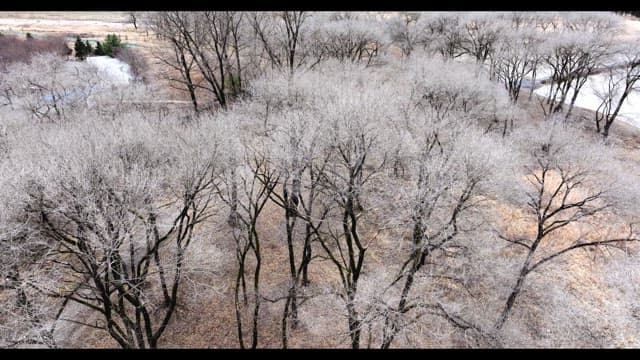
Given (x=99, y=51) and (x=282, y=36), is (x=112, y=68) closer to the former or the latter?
(x=99, y=51)

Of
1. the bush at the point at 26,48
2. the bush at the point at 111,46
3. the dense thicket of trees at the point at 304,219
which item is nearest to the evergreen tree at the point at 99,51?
the bush at the point at 111,46

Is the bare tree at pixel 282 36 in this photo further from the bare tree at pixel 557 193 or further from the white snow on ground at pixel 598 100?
the white snow on ground at pixel 598 100

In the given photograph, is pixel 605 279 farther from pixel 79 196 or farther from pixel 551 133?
pixel 79 196

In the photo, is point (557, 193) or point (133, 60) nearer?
point (557, 193)

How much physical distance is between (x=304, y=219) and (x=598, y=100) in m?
37.0

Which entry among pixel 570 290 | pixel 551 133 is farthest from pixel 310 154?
pixel 570 290

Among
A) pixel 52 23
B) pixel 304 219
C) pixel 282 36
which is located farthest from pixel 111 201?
pixel 52 23

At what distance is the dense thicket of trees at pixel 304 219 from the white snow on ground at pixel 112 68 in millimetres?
3091

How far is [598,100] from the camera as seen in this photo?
37562 mm

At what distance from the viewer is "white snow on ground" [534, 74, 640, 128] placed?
34625 mm

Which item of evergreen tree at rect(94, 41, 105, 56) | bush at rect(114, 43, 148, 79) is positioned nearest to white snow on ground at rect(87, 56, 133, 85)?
bush at rect(114, 43, 148, 79)

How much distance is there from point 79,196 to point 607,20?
39493 millimetres

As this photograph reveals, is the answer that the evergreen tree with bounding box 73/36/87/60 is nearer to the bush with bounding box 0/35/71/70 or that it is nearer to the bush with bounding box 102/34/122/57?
the bush with bounding box 0/35/71/70

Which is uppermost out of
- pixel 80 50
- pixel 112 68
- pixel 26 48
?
pixel 26 48
